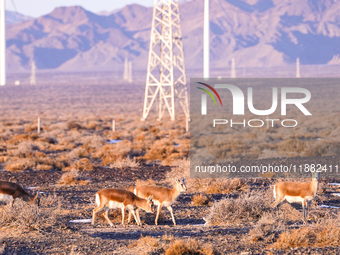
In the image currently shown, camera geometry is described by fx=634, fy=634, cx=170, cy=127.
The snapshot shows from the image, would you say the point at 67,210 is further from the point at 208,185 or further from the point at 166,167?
the point at 166,167

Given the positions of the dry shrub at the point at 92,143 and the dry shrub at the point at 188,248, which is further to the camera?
the dry shrub at the point at 92,143

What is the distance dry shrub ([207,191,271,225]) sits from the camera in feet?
40.5

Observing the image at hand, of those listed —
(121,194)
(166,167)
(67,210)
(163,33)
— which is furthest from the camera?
(163,33)

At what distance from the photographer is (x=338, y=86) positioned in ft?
365

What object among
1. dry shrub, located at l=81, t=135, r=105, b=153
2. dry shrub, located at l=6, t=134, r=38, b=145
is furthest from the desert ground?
dry shrub, located at l=6, t=134, r=38, b=145

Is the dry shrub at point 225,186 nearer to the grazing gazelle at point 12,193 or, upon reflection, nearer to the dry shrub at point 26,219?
the grazing gazelle at point 12,193

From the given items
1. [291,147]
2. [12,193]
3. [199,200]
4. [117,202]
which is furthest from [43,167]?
[291,147]

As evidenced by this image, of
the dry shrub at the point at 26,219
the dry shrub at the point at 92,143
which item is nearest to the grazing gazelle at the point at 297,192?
the dry shrub at the point at 26,219

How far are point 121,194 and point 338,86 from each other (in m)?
104

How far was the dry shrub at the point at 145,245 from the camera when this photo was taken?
9.69 m

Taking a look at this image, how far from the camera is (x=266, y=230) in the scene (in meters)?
10.8

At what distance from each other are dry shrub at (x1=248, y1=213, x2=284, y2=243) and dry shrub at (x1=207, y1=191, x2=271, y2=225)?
1061 mm

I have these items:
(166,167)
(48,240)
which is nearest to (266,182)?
(166,167)

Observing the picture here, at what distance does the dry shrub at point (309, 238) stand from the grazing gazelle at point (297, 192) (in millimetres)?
2127
